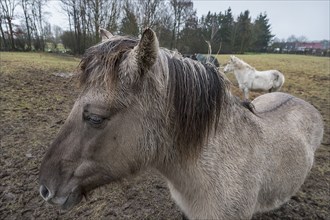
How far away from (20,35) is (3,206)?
35377mm

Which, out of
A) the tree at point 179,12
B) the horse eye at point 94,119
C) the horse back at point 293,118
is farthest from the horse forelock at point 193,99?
the tree at point 179,12

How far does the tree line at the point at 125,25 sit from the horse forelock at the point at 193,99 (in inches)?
296

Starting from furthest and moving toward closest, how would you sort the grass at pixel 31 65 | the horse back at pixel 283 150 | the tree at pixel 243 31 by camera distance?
the tree at pixel 243 31 < the grass at pixel 31 65 < the horse back at pixel 283 150

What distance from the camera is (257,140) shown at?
6.66 feet

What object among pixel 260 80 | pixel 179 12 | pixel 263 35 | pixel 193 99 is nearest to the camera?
pixel 193 99

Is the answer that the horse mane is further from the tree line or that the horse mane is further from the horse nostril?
the tree line

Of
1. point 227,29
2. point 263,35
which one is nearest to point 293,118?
point 227,29

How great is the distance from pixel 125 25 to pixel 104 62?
54.9ft

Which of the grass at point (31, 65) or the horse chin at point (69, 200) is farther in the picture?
the grass at point (31, 65)

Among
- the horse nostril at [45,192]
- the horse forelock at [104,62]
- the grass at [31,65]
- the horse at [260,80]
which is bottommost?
the horse at [260,80]

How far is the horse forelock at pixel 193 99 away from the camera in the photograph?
147 centimetres

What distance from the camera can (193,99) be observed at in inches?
58.6

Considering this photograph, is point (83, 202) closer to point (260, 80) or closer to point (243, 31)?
point (260, 80)

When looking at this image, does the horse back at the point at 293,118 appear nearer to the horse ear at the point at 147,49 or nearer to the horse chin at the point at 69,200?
the horse ear at the point at 147,49
